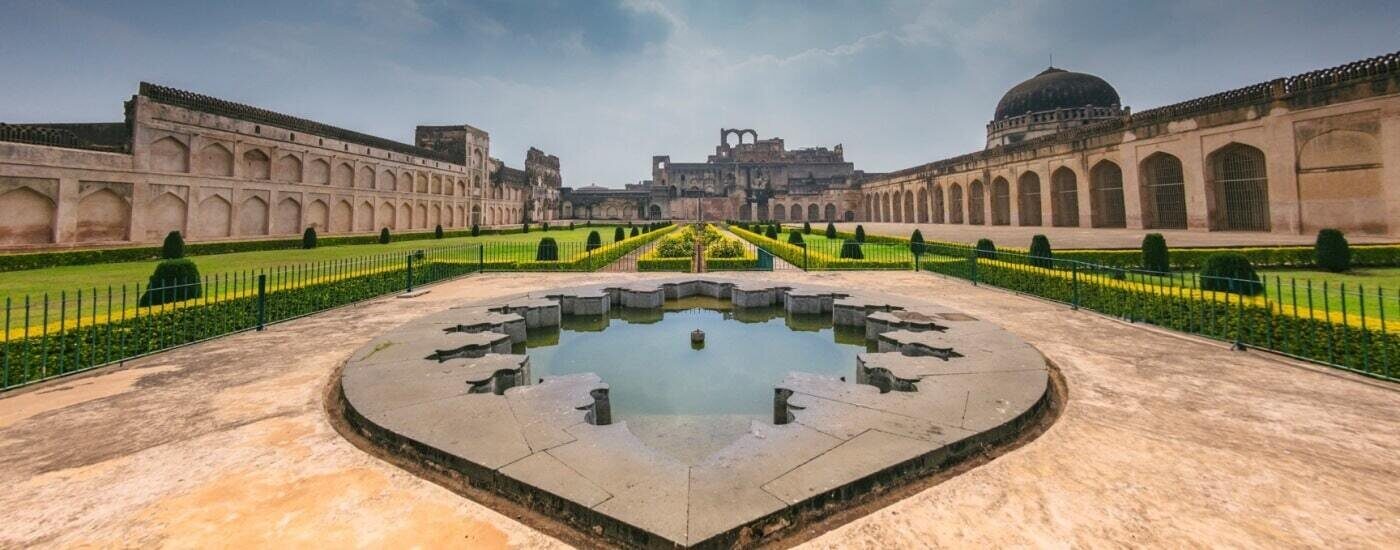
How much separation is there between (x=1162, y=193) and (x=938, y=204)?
18.3 metres

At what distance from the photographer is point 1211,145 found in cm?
1836

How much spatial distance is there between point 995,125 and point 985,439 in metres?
46.0

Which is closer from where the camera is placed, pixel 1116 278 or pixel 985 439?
pixel 985 439

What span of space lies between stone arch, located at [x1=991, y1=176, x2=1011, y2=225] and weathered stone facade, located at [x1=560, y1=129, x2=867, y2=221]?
22.6 m

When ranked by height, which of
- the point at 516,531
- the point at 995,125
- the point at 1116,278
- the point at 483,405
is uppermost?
the point at 995,125

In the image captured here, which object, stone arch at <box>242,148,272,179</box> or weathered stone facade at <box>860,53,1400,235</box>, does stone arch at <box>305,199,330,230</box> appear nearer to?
stone arch at <box>242,148,272,179</box>

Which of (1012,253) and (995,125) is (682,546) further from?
(995,125)

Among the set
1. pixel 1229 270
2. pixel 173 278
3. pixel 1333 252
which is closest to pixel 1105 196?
pixel 1333 252

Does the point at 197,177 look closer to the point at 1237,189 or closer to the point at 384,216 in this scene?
the point at 384,216

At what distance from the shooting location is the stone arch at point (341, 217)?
29594 millimetres

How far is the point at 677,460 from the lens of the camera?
2818 mm

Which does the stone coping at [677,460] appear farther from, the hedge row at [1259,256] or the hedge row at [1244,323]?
the hedge row at [1259,256]

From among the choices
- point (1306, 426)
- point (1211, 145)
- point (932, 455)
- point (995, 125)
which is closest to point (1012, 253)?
point (1306, 426)

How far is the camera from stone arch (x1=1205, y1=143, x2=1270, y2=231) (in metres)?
17.6
